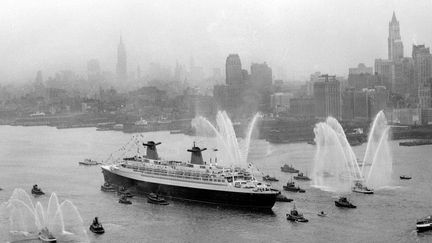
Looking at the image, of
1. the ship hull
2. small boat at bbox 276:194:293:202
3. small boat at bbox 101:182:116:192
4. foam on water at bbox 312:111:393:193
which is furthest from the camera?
foam on water at bbox 312:111:393:193

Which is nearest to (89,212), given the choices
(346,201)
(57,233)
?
(57,233)

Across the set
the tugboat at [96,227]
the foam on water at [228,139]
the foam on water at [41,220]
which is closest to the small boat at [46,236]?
the foam on water at [41,220]

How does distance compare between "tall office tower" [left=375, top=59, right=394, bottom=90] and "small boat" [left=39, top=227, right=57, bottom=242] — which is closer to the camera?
"small boat" [left=39, top=227, right=57, bottom=242]

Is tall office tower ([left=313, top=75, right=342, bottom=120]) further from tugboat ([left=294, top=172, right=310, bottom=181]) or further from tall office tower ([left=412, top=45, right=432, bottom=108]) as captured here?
tugboat ([left=294, top=172, right=310, bottom=181])

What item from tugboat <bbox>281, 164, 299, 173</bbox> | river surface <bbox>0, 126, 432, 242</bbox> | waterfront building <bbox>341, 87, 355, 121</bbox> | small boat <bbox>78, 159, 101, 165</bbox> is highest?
waterfront building <bbox>341, 87, 355, 121</bbox>

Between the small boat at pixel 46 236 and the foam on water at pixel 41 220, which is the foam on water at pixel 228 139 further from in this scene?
the small boat at pixel 46 236

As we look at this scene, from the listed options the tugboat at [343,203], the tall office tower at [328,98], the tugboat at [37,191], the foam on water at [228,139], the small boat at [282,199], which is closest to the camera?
the tugboat at [343,203]

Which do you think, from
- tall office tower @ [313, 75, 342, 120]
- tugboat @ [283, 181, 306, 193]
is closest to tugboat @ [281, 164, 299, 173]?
tugboat @ [283, 181, 306, 193]
